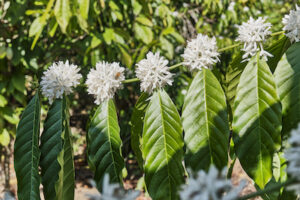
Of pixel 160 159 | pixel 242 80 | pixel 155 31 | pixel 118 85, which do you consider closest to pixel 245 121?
pixel 242 80

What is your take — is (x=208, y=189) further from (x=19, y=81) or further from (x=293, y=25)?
(x=19, y=81)

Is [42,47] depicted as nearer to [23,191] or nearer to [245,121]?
[23,191]

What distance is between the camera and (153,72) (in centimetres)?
82

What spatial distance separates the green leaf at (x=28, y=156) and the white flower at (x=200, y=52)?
15.4 inches

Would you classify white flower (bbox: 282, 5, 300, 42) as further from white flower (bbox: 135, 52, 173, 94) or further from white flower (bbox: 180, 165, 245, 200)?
white flower (bbox: 180, 165, 245, 200)

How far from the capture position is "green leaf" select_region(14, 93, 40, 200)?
2.56 ft

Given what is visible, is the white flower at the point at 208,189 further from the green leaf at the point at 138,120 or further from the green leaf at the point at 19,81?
the green leaf at the point at 19,81

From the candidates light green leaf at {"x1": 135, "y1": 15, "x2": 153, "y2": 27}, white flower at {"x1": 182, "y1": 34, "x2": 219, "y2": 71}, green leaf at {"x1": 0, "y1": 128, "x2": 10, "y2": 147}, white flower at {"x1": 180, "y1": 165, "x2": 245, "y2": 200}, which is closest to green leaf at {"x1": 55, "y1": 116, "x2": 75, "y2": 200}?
white flower at {"x1": 182, "y1": 34, "x2": 219, "y2": 71}

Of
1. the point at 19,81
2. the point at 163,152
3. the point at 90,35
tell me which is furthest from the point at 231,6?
the point at 163,152

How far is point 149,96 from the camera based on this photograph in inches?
34.8

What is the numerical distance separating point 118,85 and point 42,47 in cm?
242

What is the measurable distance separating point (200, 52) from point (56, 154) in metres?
0.42

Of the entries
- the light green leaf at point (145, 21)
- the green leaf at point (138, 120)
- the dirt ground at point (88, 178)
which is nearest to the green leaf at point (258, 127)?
the green leaf at point (138, 120)

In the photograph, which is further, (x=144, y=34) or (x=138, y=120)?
(x=144, y=34)
